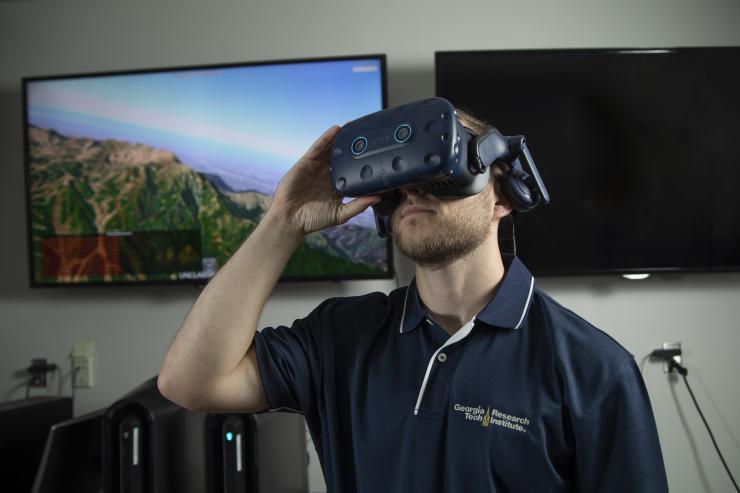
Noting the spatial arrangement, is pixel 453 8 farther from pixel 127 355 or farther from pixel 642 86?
pixel 127 355

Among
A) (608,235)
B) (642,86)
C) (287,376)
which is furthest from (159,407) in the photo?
(642,86)

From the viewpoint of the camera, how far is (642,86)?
1714mm

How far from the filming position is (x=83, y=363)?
1897mm

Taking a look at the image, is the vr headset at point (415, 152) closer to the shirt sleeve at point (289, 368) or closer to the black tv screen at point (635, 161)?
the shirt sleeve at point (289, 368)

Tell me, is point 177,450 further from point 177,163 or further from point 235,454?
point 177,163

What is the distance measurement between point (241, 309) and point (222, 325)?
40 mm

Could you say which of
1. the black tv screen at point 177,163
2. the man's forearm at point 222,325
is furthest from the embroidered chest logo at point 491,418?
the black tv screen at point 177,163

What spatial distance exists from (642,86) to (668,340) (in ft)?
2.64

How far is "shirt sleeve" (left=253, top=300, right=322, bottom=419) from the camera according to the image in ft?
3.16

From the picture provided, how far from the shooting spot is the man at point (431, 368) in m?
0.82

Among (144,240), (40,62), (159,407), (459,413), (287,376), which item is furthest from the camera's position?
(40,62)

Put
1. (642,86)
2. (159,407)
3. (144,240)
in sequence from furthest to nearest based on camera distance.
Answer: (144,240) < (642,86) < (159,407)

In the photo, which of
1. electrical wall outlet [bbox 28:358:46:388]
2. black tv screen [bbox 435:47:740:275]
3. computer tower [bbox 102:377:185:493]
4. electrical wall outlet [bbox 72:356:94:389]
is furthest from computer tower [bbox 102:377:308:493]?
black tv screen [bbox 435:47:740:275]

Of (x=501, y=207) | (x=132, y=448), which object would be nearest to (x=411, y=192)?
(x=501, y=207)
